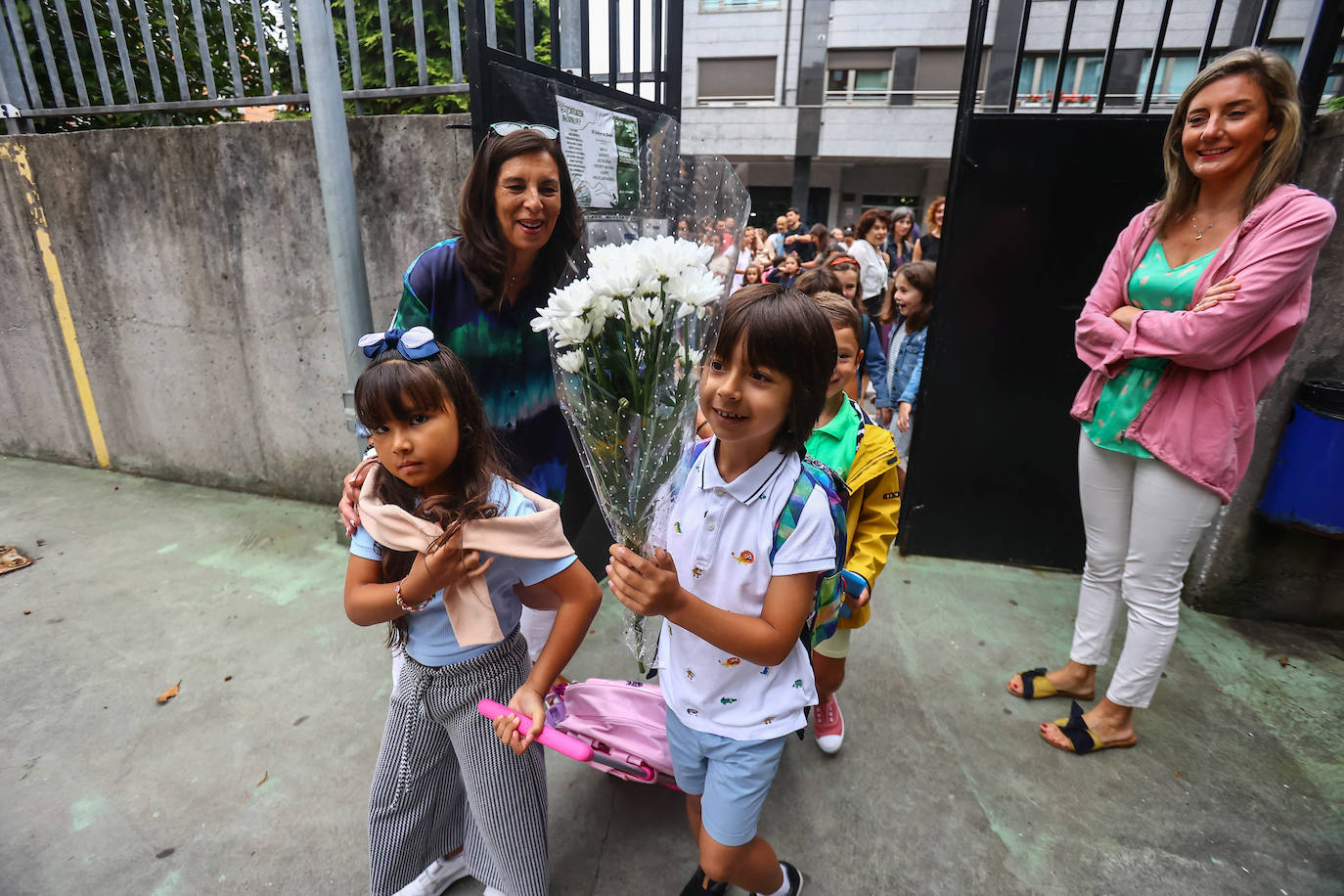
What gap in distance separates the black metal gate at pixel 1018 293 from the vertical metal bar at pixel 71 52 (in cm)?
427

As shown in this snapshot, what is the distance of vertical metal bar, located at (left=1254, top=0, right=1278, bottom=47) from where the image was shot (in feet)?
8.45

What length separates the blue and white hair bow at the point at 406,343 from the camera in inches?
53.2

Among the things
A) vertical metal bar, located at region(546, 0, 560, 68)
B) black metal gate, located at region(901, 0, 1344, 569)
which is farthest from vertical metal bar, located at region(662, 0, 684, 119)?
black metal gate, located at region(901, 0, 1344, 569)

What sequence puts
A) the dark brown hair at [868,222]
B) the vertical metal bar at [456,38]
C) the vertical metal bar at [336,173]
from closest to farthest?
the vertical metal bar at [336,173] < the vertical metal bar at [456,38] < the dark brown hair at [868,222]

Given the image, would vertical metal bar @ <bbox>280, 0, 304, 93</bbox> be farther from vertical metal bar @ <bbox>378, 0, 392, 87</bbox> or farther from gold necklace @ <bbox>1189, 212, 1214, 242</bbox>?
gold necklace @ <bbox>1189, 212, 1214, 242</bbox>

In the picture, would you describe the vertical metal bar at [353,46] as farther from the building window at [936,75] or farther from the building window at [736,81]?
the building window at [936,75]

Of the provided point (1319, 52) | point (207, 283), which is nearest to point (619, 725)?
point (1319, 52)

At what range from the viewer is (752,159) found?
18.6 meters

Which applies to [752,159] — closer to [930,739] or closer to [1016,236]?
[1016,236]

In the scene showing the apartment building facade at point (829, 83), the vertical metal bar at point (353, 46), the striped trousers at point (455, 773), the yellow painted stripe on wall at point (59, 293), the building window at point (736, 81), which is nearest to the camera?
the striped trousers at point (455, 773)

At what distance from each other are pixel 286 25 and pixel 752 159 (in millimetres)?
16796

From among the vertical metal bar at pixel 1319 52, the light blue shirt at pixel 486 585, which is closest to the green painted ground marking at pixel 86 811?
the light blue shirt at pixel 486 585

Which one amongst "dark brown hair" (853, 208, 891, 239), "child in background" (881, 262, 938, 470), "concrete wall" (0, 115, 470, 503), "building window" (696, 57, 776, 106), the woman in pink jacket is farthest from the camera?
"building window" (696, 57, 776, 106)

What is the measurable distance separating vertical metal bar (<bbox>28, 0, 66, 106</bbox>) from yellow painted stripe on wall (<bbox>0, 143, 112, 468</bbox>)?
15.2 inches
